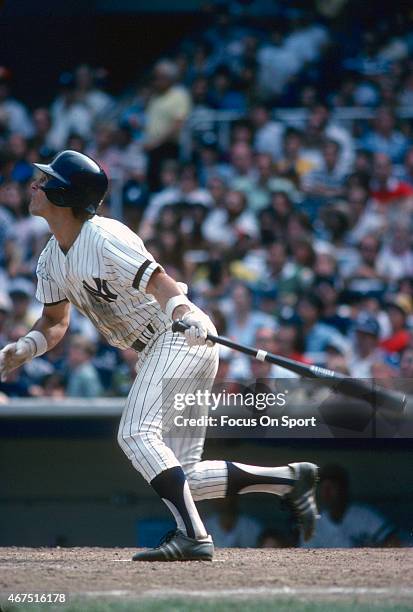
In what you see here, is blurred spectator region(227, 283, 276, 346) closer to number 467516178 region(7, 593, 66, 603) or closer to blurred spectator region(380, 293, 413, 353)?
blurred spectator region(380, 293, 413, 353)

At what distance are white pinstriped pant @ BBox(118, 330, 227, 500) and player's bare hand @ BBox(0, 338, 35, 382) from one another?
19.2 inches

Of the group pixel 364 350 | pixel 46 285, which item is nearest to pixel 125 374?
pixel 364 350

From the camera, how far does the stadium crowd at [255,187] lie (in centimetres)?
794

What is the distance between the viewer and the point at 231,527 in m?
5.69

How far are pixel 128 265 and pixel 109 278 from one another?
99 mm

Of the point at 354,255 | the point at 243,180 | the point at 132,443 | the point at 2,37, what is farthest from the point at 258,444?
the point at 2,37

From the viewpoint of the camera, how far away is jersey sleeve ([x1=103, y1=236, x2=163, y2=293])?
4.27 meters

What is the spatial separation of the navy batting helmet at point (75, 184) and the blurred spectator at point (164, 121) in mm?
5794

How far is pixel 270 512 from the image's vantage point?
5652 mm

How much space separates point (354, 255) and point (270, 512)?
3.66 meters

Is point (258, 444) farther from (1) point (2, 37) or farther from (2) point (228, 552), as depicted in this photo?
(1) point (2, 37)

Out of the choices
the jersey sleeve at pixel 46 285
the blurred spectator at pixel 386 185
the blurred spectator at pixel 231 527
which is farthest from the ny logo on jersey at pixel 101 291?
the blurred spectator at pixel 386 185

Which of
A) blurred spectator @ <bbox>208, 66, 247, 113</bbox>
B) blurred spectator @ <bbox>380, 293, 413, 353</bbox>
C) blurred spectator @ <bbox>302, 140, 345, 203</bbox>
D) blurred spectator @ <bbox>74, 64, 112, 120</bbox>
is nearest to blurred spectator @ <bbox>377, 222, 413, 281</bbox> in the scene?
blurred spectator @ <bbox>380, 293, 413, 353</bbox>

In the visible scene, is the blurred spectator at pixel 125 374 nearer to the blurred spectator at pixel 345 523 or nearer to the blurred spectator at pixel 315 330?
the blurred spectator at pixel 315 330
